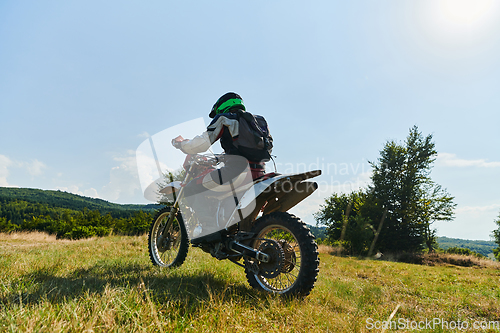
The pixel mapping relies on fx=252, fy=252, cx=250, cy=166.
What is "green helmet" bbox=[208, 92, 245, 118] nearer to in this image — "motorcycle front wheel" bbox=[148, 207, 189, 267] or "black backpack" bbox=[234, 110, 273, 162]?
"black backpack" bbox=[234, 110, 273, 162]

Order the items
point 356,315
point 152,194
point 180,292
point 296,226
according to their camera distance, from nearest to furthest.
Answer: point 356,315 → point 180,292 → point 296,226 → point 152,194

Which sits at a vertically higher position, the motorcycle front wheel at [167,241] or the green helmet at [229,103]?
the green helmet at [229,103]

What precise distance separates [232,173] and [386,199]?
2871cm

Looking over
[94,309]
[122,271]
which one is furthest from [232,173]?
[122,271]

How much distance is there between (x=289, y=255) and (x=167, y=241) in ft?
8.06

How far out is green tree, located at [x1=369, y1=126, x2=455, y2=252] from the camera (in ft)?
84.5

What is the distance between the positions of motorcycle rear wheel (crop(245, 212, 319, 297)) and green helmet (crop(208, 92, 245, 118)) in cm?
168

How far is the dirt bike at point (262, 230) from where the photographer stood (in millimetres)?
2758

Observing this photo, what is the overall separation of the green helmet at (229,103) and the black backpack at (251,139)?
13.6 inches

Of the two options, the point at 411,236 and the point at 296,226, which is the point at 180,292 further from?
the point at 411,236

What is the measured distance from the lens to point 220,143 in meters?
3.64

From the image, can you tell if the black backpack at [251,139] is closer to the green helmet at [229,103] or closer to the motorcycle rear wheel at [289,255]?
the green helmet at [229,103]

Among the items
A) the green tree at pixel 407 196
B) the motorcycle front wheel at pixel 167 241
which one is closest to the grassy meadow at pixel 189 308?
the motorcycle front wheel at pixel 167 241

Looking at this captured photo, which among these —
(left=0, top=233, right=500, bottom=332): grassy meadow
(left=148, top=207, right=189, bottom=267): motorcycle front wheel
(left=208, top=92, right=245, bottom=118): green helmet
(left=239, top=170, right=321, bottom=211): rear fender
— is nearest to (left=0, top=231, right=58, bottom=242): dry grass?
(left=148, top=207, right=189, bottom=267): motorcycle front wheel
